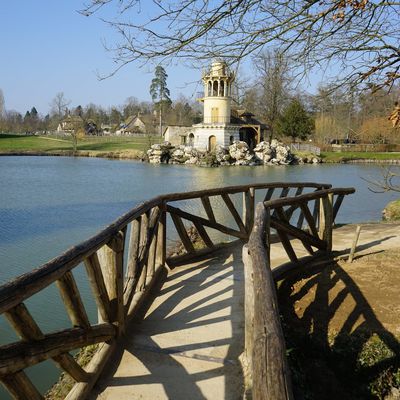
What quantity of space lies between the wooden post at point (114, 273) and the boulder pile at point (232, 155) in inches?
1901

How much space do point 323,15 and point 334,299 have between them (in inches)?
146

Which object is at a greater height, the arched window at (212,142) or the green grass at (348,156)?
the arched window at (212,142)

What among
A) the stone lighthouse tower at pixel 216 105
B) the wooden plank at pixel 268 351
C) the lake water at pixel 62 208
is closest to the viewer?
the wooden plank at pixel 268 351

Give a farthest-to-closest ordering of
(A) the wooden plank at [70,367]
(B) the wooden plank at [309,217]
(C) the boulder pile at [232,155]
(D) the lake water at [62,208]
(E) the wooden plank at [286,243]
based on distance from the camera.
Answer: (C) the boulder pile at [232,155]
(D) the lake water at [62,208]
(B) the wooden plank at [309,217]
(E) the wooden plank at [286,243]
(A) the wooden plank at [70,367]

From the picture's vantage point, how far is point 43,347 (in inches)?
110

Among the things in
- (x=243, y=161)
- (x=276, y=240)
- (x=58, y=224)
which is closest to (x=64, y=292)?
(x=276, y=240)

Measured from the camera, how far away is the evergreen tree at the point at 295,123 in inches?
2409

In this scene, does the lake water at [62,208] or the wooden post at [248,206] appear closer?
the wooden post at [248,206]

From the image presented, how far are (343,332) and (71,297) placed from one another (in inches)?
126

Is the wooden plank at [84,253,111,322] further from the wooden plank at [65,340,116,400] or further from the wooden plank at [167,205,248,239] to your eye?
the wooden plank at [167,205,248,239]

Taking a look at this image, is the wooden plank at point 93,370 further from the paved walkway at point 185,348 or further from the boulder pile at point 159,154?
the boulder pile at point 159,154

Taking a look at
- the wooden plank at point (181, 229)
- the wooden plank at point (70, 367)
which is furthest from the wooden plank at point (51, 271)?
the wooden plank at point (181, 229)

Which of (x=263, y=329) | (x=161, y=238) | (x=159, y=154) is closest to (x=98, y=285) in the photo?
(x=263, y=329)

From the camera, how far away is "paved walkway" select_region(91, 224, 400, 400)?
3.55 meters
